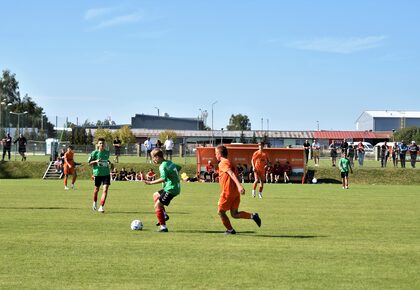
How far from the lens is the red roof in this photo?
14788 cm

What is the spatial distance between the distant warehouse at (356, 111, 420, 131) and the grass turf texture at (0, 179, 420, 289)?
150 m

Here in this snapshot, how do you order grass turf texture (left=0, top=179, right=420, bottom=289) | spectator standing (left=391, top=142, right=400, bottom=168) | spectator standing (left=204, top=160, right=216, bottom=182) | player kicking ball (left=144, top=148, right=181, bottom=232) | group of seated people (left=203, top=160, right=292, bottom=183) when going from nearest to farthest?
grass turf texture (left=0, top=179, right=420, bottom=289)
player kicking ball (left=144, top=148, right=181, bottom=232)
group of seated people (left=203, top=160, right=292, bottom=183)
spectator standing (left=204, top=160, right=216, bottom=182)
spectator standing (left=391, top=142, right=400, bottom=168)

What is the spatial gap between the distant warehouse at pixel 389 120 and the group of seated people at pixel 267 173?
12087 centimetres

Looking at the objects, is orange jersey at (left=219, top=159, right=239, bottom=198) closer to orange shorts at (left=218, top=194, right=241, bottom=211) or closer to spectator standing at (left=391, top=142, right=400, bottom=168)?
orange shorts at (left=218, top=194, right=241, bottom=211)

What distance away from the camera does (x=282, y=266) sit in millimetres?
11539

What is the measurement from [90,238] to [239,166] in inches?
1382

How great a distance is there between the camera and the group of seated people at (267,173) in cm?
4906

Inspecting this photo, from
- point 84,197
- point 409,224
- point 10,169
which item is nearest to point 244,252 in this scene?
point 409,224

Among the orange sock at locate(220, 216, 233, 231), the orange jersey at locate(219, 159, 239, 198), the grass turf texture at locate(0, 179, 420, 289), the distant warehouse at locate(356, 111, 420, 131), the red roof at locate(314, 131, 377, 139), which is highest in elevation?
the distant warehouse at locate(356, 111, 420, 131)

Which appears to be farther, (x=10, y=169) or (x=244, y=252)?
(x=10, y=169)

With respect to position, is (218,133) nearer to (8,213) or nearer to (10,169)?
(10,169)

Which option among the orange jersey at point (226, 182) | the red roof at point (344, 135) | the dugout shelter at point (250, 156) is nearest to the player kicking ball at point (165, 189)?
the orange jersey at point (226, 182)

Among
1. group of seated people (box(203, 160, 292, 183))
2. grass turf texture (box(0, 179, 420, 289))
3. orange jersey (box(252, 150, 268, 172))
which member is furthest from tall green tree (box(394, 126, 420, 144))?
grass turf texture (box(0, 179, 420, 289))

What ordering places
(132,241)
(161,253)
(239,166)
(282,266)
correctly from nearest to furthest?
(282,266) → (161,253) → (132,241) → (239,166)
